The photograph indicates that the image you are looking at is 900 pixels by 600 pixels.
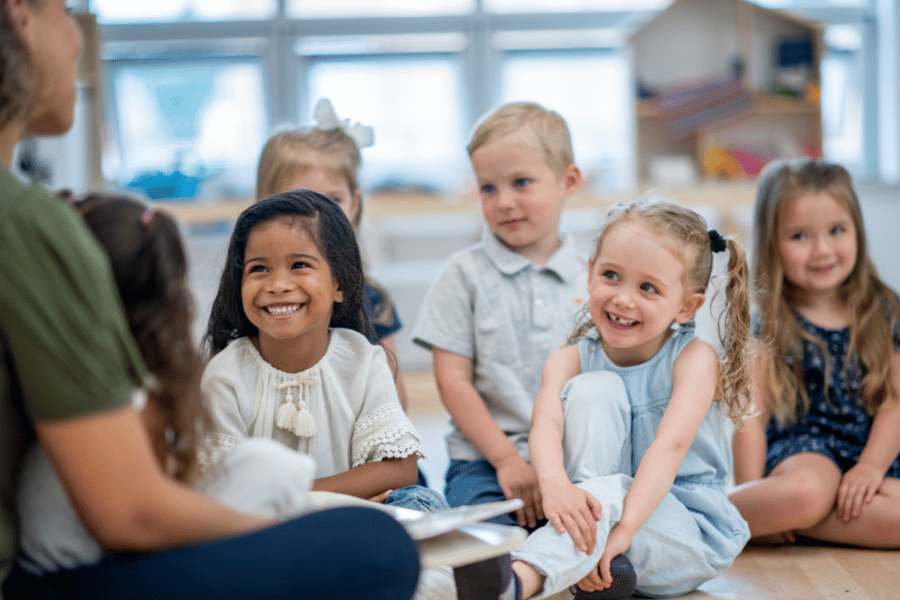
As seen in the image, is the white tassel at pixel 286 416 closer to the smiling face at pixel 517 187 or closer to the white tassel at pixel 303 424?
the white tassel at pixel 303 424

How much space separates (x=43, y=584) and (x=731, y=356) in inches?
39.0

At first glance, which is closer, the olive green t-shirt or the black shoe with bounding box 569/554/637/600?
the olive green t-shirt

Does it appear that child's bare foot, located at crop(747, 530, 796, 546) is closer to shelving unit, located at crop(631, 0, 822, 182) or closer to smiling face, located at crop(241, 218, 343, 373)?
smiling face, located at crop(241, 218, 343, 373)

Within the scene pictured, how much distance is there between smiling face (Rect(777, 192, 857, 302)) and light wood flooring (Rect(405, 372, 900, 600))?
0.53 metres

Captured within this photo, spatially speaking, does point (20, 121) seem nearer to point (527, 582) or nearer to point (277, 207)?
point (277, 207)

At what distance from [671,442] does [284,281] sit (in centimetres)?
60

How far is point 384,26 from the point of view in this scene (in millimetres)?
4027

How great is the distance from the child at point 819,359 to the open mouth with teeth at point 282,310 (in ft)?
2.92

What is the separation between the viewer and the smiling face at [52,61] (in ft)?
2.51

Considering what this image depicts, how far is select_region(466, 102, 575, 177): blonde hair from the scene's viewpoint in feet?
5.08

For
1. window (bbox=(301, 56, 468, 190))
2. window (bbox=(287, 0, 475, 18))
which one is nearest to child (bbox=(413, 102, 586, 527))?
window (bbox=(301, 56, 468, 190))

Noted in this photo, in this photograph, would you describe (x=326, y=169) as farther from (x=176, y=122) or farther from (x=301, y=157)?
(x=176, y=122)

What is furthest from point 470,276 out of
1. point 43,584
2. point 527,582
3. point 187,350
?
point 43,584

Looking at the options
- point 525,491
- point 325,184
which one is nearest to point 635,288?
point 525,491
